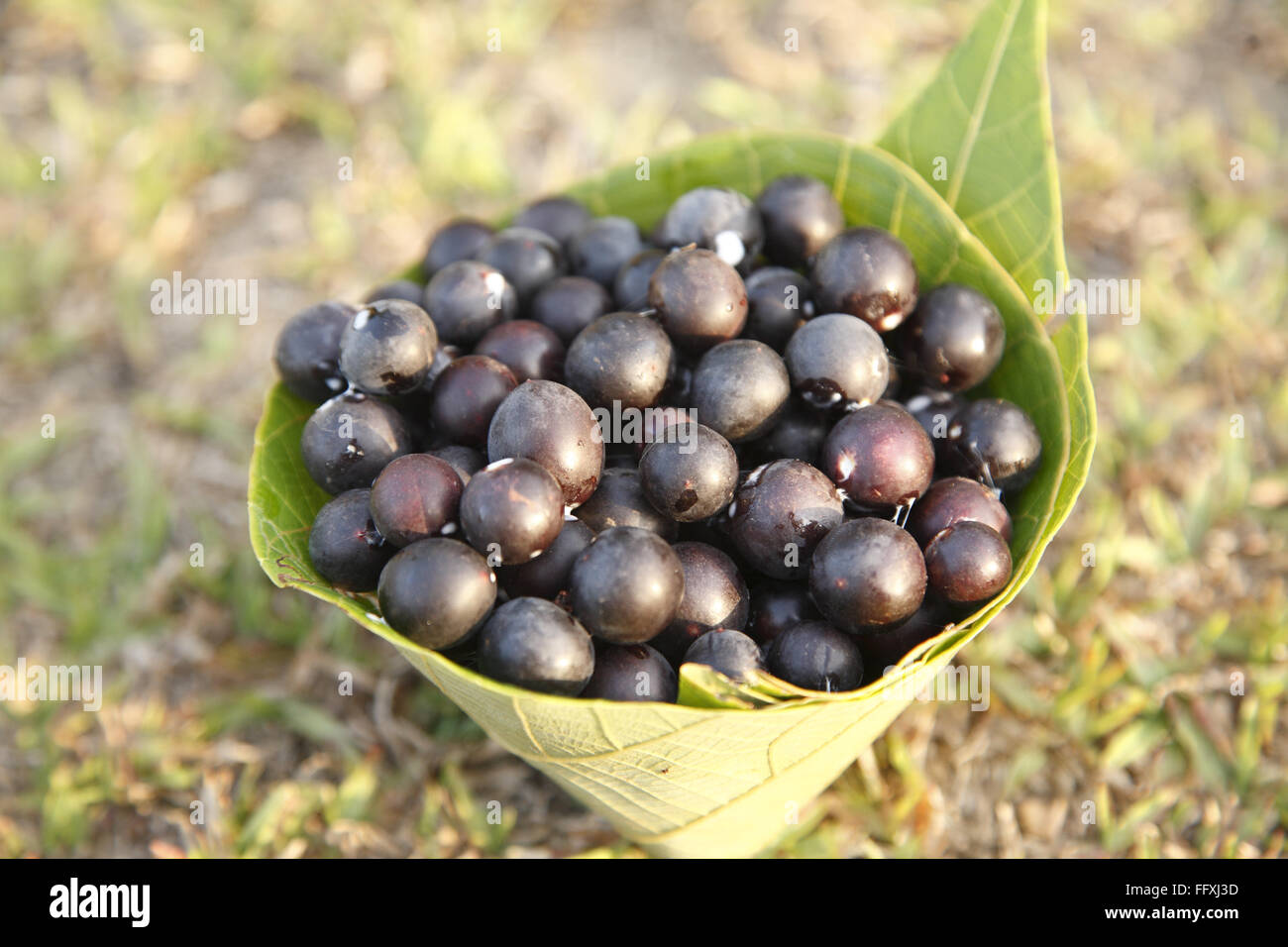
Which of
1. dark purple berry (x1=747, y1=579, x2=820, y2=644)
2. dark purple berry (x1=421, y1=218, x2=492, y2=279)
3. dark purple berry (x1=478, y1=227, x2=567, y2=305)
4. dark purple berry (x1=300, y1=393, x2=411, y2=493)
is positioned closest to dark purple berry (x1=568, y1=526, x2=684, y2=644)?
dark purple berry (x1=747, y1=579, x2=820, y2=644)

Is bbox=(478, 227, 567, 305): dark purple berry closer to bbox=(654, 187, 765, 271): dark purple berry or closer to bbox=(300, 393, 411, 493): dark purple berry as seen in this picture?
bbox=(654, 187, 765, 271): dark purple berry

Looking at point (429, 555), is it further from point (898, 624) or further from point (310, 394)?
point (898, 624)

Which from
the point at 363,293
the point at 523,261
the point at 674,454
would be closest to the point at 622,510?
the point at 674,454

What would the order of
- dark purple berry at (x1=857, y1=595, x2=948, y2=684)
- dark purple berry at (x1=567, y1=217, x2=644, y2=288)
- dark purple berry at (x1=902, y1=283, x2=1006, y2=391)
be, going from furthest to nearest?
dark purple berry at (x1=567, y1=217, x2=644, y2=288) → dark purple berry at (x1=902, y1=283, x2=1006, y2=391) → dark purple berry at (x1=857, y1=595, x2=948, y2=684)

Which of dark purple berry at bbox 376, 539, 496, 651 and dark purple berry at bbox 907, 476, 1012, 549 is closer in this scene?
dark purple berry at bbox 376, 539, 496, 651

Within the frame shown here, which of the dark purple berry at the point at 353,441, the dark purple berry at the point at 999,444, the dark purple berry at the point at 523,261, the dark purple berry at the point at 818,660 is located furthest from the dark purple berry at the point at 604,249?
the dark purple berry at the point at 818,660
